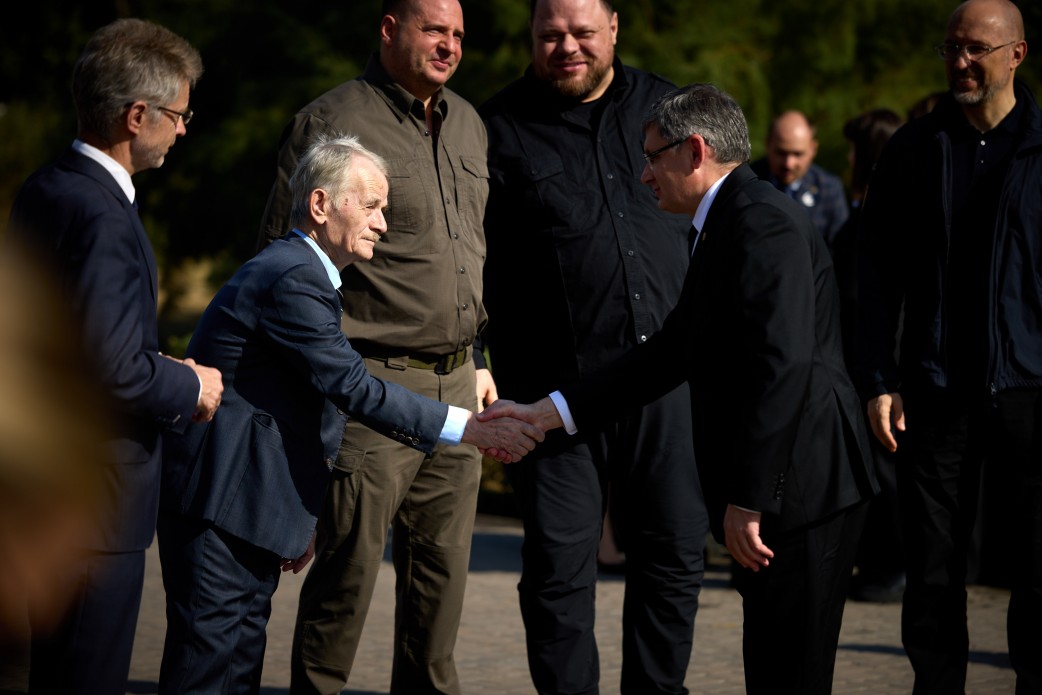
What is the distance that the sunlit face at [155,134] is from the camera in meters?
3.64

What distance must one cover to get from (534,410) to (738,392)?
41.8 inches

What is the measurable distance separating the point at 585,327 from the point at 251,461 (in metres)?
1.60

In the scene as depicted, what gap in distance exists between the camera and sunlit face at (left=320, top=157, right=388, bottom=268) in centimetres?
419

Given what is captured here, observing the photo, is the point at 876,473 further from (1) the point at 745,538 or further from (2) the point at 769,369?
(2) the point at 769,369

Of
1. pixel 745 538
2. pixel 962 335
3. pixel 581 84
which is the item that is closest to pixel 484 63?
pixel 581 84

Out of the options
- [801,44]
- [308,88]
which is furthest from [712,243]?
[308,88]

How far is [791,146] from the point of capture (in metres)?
8.64

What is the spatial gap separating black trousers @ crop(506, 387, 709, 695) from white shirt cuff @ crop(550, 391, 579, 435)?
1.09 ft

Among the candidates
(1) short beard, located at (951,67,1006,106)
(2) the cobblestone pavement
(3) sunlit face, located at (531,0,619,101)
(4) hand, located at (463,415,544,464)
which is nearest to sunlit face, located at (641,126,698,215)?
(4) hand, located at (463,415,544,464)

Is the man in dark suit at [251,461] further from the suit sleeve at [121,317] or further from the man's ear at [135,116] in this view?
the man's ear at [135,116]

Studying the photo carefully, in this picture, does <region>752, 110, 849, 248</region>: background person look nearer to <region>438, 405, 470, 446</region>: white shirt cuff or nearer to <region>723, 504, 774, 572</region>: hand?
<region>438, 405, 470, 446</region>: white shirt cuff

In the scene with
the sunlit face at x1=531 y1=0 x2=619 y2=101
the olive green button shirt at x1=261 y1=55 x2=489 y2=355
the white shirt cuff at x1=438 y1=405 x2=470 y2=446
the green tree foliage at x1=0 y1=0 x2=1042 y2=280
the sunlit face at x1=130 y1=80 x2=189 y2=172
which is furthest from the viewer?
the green tree foliage at x1=0 y1=0 x2=1042 y2=280

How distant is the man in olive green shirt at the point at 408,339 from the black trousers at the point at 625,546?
299 millimetres

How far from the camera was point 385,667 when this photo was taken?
604cm
